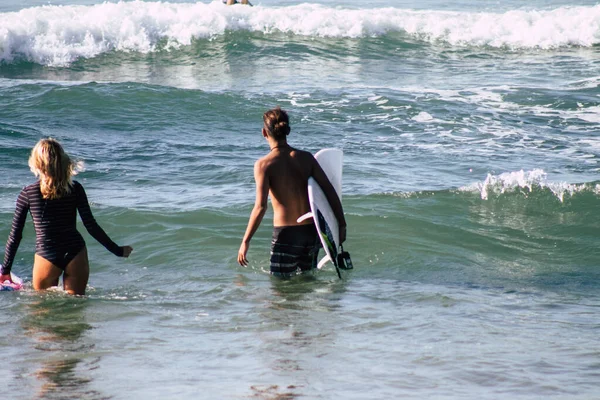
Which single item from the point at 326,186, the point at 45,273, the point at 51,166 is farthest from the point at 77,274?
the point at 326,186

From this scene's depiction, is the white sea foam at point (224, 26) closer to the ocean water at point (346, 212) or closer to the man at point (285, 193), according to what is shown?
the ocean water at point (346, 212)

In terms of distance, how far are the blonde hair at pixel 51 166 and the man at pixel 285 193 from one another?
1.41 meters

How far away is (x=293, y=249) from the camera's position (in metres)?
6.43

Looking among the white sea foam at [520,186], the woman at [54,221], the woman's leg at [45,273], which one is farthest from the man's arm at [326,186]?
the white sea foam at [520,186]

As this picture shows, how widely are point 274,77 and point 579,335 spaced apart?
564 inches

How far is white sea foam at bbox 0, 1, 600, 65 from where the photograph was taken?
70.7ft

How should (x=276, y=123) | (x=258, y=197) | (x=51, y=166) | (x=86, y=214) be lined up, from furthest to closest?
(x=258, y=197)
(x=276, y=123)
(x=86, y=214)
(x=51, y=166)

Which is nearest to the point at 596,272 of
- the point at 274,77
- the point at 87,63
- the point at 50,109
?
the point at 50,109

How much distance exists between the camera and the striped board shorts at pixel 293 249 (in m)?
6.34

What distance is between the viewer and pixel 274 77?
18891 millimetres

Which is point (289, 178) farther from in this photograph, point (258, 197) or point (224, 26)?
point (224, 26)

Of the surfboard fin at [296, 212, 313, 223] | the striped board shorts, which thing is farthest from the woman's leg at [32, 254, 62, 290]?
the surfboard fin at [296, 212, 313, 223]

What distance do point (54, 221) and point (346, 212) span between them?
407 cm

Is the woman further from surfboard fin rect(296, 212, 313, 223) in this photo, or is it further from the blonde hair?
surfboard fin rect(296, 212, 313, 223)
